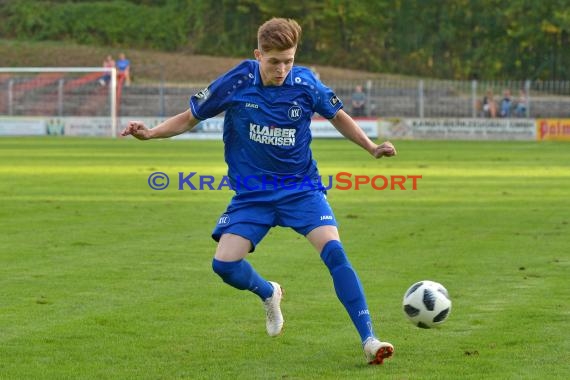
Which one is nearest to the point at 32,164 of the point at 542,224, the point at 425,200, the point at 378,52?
the point at 425,200

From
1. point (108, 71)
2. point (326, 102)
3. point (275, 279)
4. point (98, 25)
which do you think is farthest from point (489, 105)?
point (326, 102)

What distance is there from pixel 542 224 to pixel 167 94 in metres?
38.6

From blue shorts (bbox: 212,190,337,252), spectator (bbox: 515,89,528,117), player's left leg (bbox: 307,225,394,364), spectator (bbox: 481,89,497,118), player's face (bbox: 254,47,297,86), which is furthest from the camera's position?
spectator (bbox: 481,89,497,118)

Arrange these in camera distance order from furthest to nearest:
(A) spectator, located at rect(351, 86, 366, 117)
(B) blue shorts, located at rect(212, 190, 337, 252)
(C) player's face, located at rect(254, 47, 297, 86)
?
(A) spectator, located at rect(351, 86, 366, 117) < (B) blue shorts, located at rect(212, 190, 337, 252) < (C) player's face, located at rect(254, 47, 297, 86)

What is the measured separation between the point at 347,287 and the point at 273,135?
1036mm

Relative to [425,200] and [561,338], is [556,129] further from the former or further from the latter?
[561,338]

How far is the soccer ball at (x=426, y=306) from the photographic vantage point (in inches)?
313

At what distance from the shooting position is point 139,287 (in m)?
10.3

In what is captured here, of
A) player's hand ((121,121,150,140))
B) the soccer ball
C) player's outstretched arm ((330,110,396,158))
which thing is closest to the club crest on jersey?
player's outstretched arm ((330,110,396,158))

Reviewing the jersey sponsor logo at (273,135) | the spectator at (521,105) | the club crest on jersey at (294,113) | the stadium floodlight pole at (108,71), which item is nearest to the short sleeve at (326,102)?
the club crest on jersey at (294,113)

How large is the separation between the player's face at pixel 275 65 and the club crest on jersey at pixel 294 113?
0.17 metres

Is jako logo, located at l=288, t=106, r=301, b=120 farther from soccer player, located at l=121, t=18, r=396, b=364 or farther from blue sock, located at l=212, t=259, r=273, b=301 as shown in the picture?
blue sock, located at l=212, t=259, r=273, b=301

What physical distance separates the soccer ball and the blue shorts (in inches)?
30.0

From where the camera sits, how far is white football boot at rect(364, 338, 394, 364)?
23.0 ft
